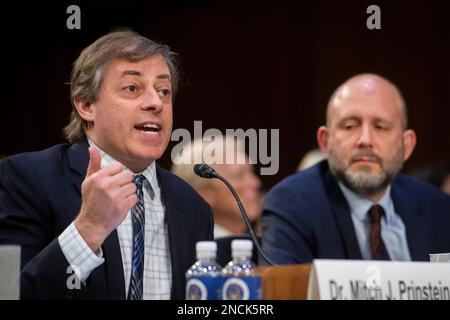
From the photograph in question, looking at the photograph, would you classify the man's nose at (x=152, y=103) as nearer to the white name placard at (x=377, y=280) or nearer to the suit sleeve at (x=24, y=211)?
the suit sleeve at (x=24, y=211)

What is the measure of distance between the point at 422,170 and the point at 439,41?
74 cm

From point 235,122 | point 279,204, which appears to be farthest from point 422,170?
point 279,204

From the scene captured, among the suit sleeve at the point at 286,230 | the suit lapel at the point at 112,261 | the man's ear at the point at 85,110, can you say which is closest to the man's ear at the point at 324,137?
the suit sleeve at the point at 286,230

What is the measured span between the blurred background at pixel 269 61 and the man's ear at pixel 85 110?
0.75 metres

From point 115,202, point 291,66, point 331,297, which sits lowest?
point 331,297

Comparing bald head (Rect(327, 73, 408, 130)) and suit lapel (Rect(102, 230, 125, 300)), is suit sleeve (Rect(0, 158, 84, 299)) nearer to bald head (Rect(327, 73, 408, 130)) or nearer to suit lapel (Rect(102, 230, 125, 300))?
suit lapel (Rect(102, 230, 125, 300))

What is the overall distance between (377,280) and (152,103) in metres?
0.81

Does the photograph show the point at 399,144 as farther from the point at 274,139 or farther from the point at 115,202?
the point at 115,202

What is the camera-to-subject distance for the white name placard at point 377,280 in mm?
1835

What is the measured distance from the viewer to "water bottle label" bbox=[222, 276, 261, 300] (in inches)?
72.9

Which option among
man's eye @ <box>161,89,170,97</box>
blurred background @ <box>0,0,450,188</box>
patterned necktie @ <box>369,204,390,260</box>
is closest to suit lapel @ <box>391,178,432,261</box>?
patterned necktie @ <box>369,204,390,260</box>

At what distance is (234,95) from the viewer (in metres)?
4.34

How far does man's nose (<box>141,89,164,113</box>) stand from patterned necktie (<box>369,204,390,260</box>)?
3.60 ft

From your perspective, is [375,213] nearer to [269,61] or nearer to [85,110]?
[85,110]
